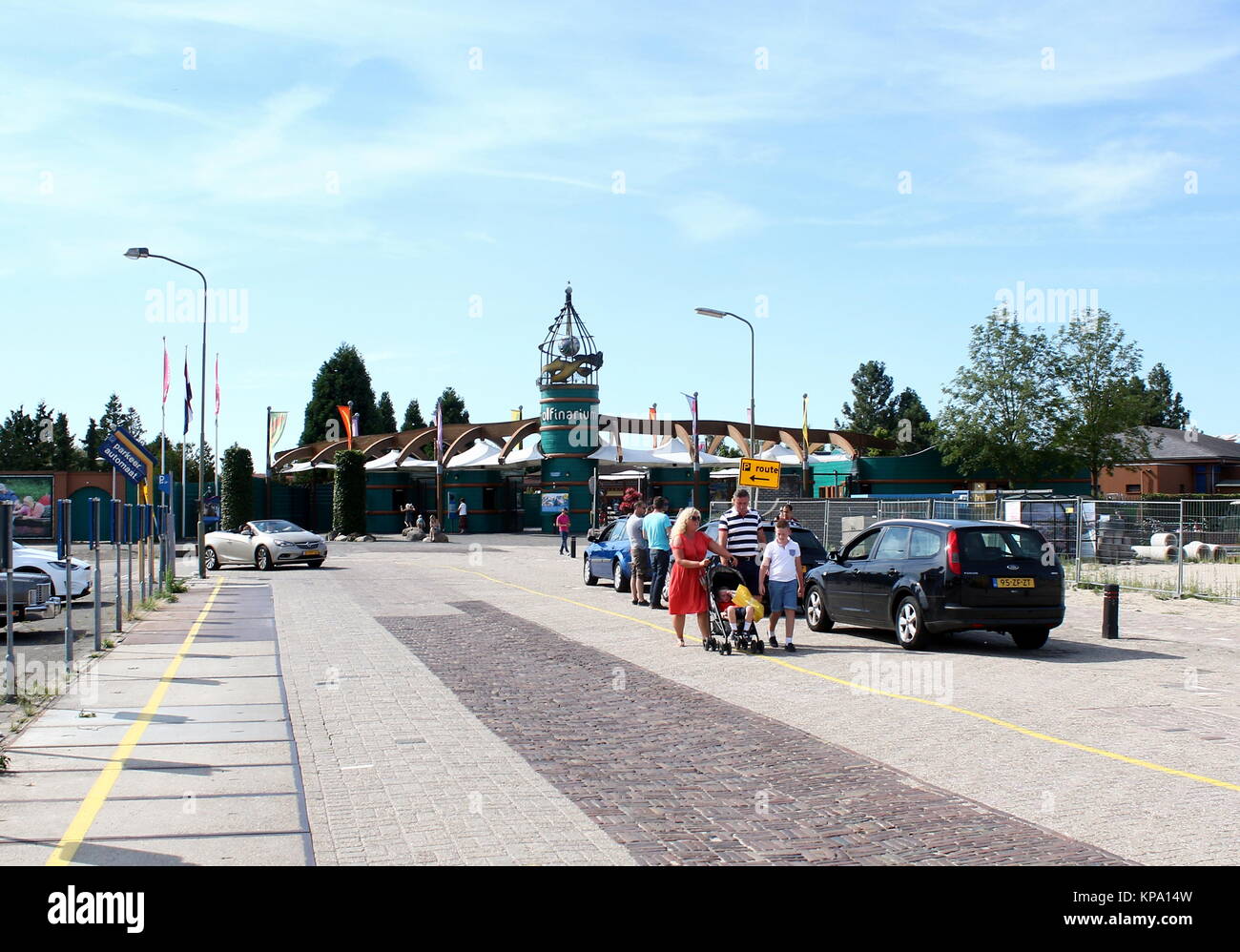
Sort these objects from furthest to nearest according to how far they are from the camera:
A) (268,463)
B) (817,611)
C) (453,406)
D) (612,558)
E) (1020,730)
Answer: (453,406) → (268,463) → (612,558) → (817,611) → (1020,730)

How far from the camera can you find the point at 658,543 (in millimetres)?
17750

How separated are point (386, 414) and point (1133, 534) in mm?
87106

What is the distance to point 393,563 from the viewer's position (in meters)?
34.0

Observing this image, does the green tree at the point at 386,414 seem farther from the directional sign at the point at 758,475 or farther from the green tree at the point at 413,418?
the directional sign at the point at 758,475

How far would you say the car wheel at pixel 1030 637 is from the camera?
46.5 feet

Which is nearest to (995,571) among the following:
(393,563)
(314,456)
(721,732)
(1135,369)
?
(721,732)

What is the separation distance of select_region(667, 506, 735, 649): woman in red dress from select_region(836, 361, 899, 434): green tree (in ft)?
345

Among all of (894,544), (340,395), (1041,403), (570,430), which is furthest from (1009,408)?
(340,395)

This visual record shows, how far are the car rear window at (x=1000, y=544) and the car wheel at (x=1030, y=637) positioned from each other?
92 centimetres


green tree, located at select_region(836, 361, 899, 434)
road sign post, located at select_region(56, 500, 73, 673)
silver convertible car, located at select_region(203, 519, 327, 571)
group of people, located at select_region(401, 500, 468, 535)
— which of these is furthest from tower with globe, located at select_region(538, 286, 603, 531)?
green tree, located at select_region(836, 361, 899, 434)

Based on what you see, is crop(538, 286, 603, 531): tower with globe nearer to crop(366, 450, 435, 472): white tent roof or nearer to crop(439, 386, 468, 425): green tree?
crop(366, 450, 435, 472): white tent roof

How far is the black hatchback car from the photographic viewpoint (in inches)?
534

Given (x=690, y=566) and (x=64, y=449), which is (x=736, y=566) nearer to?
(x=690, y=566)
